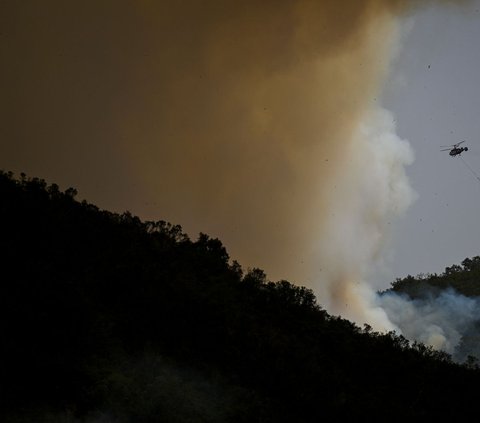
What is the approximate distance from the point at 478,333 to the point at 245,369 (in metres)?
124

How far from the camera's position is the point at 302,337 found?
50781mm

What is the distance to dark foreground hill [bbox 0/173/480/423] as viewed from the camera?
2998 cm

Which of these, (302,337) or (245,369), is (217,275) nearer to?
(302,337)

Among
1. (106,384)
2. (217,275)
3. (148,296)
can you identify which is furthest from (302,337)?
(106,384)

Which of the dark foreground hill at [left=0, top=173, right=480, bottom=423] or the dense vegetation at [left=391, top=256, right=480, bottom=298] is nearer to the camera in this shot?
the dark foreground hill at [left=0, top=173, right=480, bottom=423]

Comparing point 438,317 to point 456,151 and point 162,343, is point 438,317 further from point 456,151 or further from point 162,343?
point 162,343

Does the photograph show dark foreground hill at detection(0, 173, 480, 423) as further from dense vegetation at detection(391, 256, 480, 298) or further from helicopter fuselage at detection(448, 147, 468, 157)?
dense vegetation at detection(391, 256, 480, 298)

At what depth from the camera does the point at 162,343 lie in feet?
123

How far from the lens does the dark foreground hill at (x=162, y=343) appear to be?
30.0 metres

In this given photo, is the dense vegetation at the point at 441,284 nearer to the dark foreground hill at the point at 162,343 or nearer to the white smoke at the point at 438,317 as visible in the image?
the white smoke at the point at 438,317

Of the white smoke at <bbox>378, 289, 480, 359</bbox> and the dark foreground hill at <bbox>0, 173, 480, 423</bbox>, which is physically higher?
the white smoke at <bbox>378, 289, 480, 359</bbox>

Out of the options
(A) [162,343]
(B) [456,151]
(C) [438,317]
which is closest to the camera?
(A) [162,343]

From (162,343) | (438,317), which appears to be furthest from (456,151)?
(438,317)

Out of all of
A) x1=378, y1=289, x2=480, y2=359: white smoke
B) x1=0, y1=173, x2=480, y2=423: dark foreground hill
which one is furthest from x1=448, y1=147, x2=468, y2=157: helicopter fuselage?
x1=378, y1=289, x2=480, y2=359: white smoke
